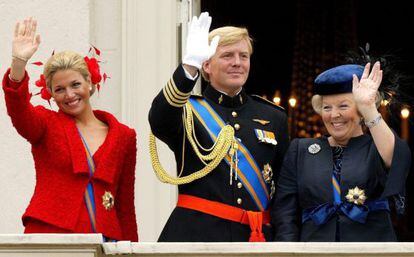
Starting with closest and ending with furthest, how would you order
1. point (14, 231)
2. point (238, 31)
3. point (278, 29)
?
point (238, 31) < point (14, 231) < point (278, 29)

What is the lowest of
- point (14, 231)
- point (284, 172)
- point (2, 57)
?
point (14, 231)

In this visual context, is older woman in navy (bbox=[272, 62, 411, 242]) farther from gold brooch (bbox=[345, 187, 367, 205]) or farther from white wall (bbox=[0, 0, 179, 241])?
white wall (bbox=[0, 0, 179, 241])

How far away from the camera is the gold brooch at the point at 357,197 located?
Result: 19.4 feet

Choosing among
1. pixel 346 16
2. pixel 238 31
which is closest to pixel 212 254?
pixel 238 31

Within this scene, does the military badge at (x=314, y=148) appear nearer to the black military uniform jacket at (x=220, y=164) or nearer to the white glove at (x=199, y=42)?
the black military uniform jacket at (x=220, y=164)

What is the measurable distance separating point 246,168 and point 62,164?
0.85m

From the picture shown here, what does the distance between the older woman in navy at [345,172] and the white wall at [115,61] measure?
5.15 ft

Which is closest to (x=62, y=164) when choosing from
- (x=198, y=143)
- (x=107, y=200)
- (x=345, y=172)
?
(x=107, y=200)

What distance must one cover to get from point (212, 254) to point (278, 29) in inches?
329

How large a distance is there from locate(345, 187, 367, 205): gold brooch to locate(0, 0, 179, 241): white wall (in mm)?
1797

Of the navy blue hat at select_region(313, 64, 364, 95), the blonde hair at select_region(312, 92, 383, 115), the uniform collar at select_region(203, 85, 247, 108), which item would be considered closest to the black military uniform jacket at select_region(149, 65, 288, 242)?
the uniform collar at select_region(203, 85, 247, 108)

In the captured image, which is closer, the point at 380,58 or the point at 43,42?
the point at 380,58

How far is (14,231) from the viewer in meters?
7.50

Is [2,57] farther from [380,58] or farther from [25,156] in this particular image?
[380,58]
